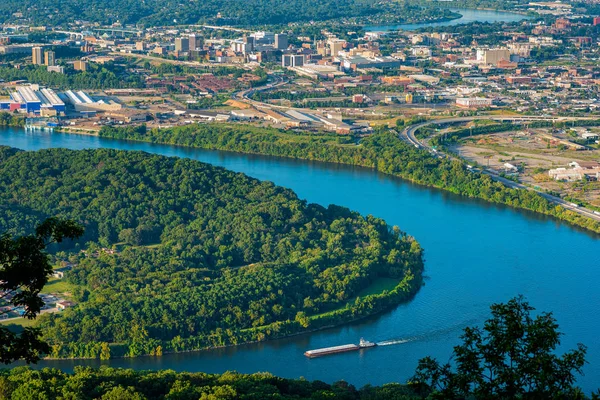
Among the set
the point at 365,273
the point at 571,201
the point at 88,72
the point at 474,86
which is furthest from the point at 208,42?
the point at 365,273

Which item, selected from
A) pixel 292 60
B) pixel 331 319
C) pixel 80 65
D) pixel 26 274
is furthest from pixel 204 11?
pixel 26 274

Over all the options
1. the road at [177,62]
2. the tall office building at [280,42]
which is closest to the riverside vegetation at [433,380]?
the road at [177,62]

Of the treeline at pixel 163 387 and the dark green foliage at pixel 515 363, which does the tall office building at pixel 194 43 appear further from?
the dark green foliage at pixel 515 363

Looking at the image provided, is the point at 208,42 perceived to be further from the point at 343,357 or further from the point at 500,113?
the point at 343,357

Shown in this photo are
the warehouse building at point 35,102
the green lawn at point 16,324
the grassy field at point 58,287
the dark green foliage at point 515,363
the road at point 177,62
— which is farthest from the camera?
the road at point 177,62

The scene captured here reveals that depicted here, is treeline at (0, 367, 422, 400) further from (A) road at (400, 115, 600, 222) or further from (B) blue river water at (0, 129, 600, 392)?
(A) road at (400, 115, 600, 222)

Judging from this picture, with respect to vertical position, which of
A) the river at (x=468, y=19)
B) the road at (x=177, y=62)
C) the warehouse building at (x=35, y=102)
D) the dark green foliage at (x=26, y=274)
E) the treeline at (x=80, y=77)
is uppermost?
the river at (x=468, y=19)

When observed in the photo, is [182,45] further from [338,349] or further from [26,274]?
[26,274]

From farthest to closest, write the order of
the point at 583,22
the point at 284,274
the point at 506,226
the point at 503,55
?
1. the point at 583,22
2. the point at 503,55
3. the point at 506,226
4. the point at 284,274
